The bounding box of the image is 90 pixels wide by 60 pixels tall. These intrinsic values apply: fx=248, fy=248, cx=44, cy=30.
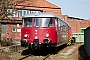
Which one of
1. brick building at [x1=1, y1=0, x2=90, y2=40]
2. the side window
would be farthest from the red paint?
brick building at [x1=1, y1=0, x2=90, y2=40]

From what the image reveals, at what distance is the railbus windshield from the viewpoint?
1764cm

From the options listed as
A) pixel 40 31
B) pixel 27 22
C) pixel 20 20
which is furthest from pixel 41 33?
pixel 20 20

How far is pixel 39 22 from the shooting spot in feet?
58.3

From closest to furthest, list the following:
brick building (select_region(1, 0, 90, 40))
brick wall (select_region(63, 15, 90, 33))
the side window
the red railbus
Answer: the red railbus → the side window → brick building (select_region(1, 0, 90, 40)) → brick wall (select_region(63, 15, 90, 33))

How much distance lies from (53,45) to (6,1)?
19.3 ft

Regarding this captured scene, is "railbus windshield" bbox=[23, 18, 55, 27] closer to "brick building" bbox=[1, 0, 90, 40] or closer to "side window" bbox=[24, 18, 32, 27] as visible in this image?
"side window" bbox=[24, 18, 32, 27]

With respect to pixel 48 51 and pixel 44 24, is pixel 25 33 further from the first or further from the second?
pixel 48 51

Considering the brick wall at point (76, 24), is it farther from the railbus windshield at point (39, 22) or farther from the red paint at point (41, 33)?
the red paint at point (41, 33)

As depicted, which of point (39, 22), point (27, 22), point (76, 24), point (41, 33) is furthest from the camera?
point (76, 24)

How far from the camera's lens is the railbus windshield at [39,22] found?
17641 millimetres

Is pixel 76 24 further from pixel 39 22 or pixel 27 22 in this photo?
pixel 39 22

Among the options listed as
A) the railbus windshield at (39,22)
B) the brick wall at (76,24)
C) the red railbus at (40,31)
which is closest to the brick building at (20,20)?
the brick wall at (76,24)

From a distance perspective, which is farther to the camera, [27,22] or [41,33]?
[27,22]

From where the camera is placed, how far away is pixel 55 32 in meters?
17.6
